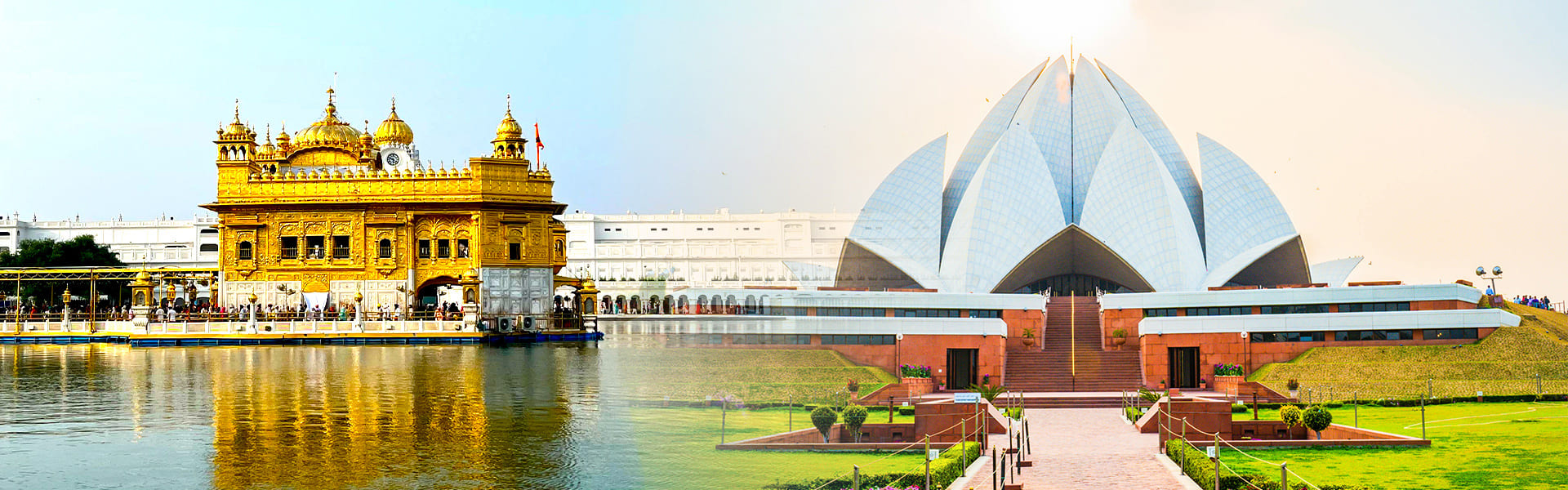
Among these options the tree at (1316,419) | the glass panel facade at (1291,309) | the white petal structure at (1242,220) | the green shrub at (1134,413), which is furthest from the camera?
the white petal structure at (1242,220)

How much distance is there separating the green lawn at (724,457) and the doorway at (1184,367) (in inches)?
547

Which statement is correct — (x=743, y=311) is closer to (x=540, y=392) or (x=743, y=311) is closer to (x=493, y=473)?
(x=540, y=392)

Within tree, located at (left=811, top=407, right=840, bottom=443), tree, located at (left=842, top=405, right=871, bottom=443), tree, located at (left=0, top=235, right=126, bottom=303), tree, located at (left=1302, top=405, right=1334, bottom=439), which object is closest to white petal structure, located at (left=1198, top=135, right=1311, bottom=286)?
tree, located at (left=1302, top=405, right=1334, bottom=439)

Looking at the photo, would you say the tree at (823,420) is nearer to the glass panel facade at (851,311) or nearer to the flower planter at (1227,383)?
the glass panel facade at (851,311)

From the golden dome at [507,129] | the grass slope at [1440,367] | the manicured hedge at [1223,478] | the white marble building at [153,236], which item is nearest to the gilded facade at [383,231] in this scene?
the golden dome at [507,129]

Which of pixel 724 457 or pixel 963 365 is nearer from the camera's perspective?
pixel 724 457

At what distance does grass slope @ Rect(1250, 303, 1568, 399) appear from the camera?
21.6 m

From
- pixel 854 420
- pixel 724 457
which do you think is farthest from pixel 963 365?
pixel 724 457

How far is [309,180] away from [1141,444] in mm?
26905

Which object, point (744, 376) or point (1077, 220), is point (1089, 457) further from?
point (1077, 220)

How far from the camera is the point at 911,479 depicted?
1026cm

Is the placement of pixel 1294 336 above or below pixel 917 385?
above

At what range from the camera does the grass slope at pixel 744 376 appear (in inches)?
490

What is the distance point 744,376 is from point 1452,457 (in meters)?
7.45
